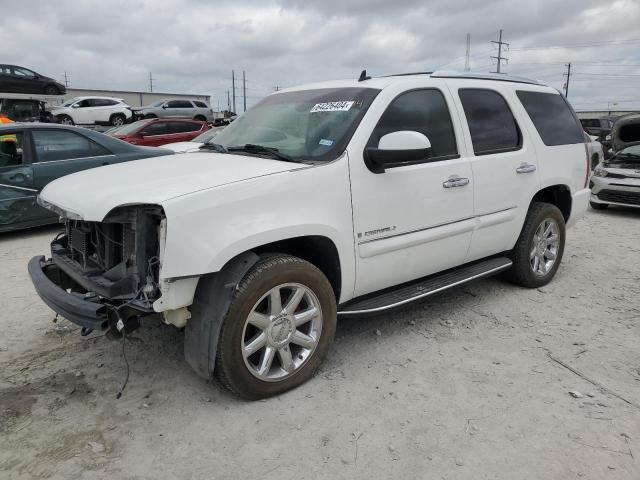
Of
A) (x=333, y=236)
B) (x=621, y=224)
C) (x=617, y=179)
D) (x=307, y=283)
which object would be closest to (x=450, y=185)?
(x=333, y=236)

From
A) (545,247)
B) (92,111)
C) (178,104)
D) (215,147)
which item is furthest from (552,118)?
(92,111)

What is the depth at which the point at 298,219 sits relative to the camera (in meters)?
2.91

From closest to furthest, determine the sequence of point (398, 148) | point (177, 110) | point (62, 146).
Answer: point (398, 148), point (62, 146), point (177, 110)

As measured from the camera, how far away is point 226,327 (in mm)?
2707

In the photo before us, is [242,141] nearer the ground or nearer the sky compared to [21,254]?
nearer the sky

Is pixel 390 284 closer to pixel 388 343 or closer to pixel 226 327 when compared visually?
pixel 388 343

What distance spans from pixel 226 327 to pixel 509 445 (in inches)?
62.1

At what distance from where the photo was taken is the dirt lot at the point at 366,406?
2469mm

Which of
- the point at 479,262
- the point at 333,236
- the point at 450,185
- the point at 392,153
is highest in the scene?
the point at 392,153

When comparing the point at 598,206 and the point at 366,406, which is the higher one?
A: the point at 598,206

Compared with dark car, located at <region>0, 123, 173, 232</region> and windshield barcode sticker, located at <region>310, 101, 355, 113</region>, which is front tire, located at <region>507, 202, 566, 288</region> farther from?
dark car, located at <region>0, 123, 173, 232</region>

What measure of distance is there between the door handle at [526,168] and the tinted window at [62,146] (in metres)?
5.95

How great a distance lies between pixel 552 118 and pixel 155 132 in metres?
11.4

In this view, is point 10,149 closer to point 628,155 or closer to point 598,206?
point 598,206
